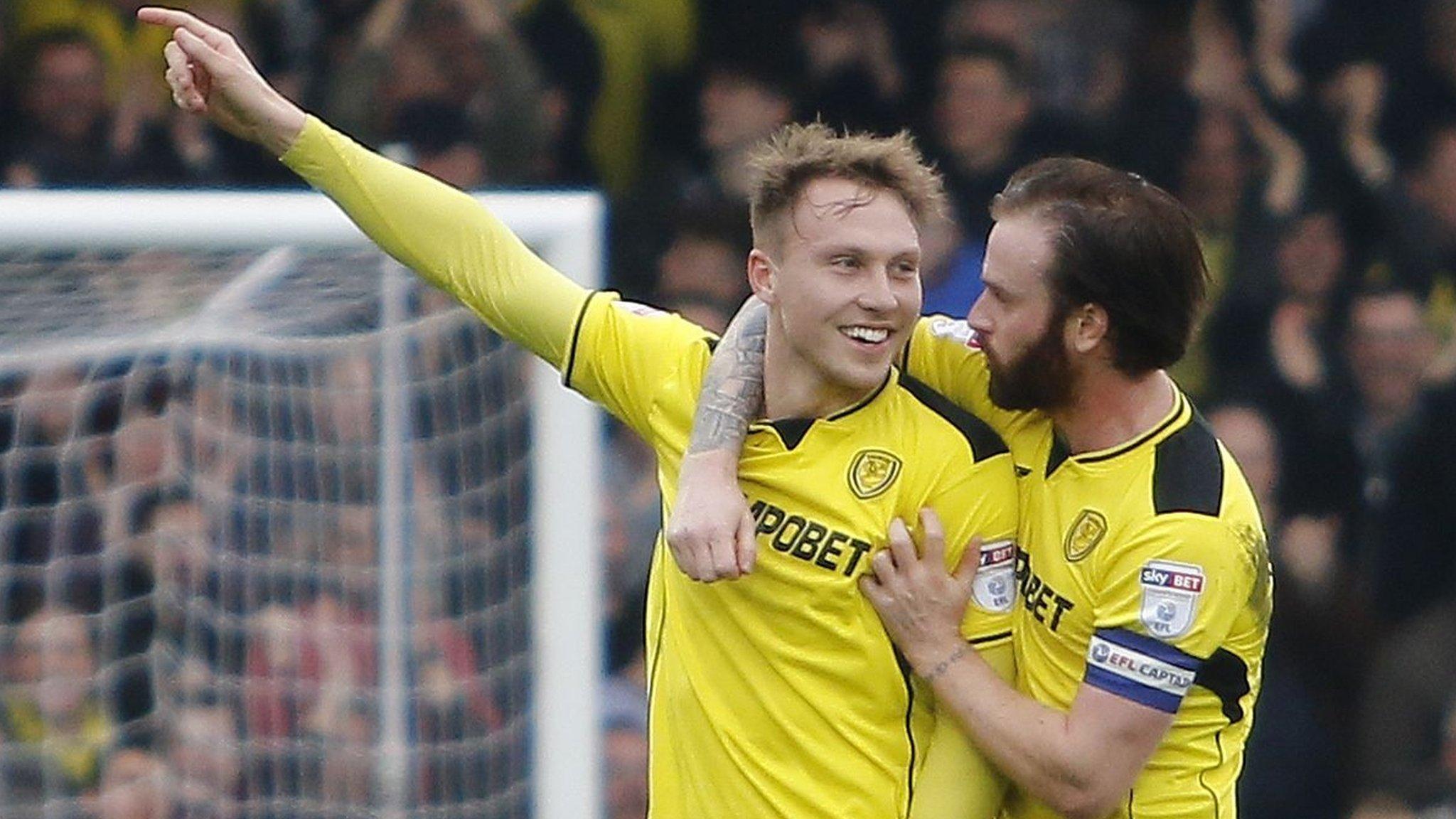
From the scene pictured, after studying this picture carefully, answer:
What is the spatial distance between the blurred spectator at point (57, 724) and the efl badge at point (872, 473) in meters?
2.26

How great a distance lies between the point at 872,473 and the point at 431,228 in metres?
0.79

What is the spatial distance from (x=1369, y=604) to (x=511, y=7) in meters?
3.16

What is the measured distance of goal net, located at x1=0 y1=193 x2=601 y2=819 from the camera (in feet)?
18.2

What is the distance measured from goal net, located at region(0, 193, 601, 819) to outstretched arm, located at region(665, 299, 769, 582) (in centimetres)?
139

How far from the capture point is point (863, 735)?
3.96 m

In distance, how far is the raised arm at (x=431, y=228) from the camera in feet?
13.5

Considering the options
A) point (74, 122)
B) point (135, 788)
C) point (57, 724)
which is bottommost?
point (135, 788)

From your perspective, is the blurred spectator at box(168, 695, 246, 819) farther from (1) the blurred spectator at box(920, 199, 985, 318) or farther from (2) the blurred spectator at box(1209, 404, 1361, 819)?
(2) the blurred spectator at box(1209, 404, 1361, 819)

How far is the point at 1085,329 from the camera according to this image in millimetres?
3926

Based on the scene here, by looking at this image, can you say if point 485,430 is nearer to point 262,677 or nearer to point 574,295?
point 262,677

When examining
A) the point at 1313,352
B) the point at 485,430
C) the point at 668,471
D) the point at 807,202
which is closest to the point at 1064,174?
the point at 807,202

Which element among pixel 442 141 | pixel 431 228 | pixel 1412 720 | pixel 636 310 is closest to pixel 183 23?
pixel 431 228

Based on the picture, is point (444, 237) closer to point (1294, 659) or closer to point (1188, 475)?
point (1188, 475)

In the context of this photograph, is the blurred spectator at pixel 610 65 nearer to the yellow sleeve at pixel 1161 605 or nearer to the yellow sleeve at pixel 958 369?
the yellow sleeve at pixel 958 369
